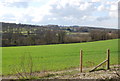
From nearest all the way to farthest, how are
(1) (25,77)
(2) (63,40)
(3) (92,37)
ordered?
(1) (25,77) < (2) (63,40) < (3) (92,37)

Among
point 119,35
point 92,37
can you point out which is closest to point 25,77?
point 92,37

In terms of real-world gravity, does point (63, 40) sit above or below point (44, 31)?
below


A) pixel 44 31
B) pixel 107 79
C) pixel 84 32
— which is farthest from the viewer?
pixel 84 32

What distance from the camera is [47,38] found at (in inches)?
1508

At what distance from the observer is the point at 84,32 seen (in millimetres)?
44281

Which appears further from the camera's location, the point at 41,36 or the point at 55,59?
the point at 41,36

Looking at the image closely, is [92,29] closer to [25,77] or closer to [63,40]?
[63,40]

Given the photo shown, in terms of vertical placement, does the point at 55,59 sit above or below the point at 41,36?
below

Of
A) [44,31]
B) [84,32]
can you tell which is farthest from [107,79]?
[84,32]

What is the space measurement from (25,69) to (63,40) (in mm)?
34687

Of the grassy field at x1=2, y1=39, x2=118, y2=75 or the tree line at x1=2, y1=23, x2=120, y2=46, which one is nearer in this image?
the grassy field at x1=2, y1=39, x2=118, y2=75

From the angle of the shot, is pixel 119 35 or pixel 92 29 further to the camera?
pixel 119 35

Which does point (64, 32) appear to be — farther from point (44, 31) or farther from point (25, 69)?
point (25, 69)

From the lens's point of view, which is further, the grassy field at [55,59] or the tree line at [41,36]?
the tree line at [41,36]
